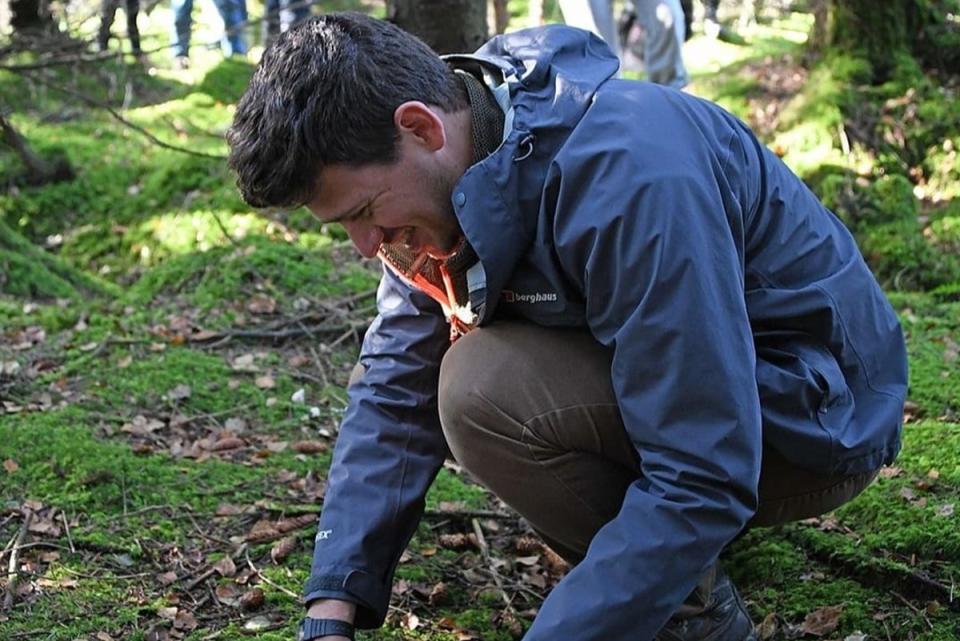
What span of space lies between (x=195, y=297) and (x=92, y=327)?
0.41 m

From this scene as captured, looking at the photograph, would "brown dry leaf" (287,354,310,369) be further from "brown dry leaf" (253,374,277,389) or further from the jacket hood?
the jacket hood

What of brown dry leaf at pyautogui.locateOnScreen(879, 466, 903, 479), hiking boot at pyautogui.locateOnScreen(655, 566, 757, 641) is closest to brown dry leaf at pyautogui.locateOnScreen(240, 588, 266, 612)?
hiking boot at pyautogui.locateOnScreen(655, 566, 757, 641)

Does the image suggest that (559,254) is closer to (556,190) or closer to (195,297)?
(556,190)

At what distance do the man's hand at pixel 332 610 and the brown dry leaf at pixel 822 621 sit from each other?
3.22 feet

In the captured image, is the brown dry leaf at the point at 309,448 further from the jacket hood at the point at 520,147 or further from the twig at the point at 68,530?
the jacket hood at the point at 520,147

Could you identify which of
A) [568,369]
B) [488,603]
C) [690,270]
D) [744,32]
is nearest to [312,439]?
[488,603]

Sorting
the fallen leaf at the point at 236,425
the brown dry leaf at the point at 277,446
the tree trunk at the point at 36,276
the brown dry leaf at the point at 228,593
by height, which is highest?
the brown dry leaf at the point at 228,593

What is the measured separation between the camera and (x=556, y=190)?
1.88m

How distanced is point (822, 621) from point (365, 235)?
1.31m

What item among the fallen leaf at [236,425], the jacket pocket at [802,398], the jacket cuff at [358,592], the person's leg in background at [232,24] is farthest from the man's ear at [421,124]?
the person's leg in background at [232,24]

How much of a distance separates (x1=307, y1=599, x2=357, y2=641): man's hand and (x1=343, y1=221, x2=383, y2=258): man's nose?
74 centimetres

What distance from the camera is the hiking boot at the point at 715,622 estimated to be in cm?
224

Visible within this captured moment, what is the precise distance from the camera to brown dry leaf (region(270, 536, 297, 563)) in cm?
276

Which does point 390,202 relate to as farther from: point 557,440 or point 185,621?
point 185,621
